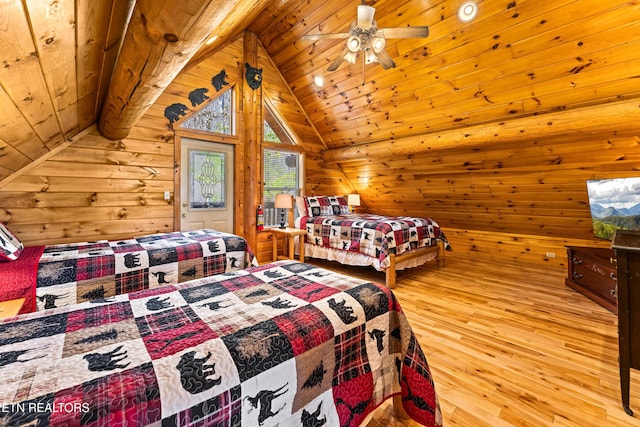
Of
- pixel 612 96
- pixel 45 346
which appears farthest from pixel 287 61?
pixel 45 346

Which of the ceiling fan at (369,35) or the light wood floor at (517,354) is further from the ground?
the ceiling fan at (369,35)

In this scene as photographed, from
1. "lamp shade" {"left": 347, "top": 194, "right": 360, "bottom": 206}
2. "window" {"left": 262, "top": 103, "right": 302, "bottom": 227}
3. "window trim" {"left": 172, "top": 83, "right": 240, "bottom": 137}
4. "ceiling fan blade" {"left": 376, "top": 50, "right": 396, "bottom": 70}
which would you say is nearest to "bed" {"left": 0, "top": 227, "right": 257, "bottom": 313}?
"window trim" {"left": 172, "top": 83, "right": 240, "bottom": 137}

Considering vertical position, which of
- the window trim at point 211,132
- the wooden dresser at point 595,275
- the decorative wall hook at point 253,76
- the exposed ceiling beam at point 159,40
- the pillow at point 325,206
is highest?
the decorative wall hook at point 253,76

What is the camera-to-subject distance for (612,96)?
2689 mm

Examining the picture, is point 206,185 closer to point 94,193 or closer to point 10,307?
point 94,193

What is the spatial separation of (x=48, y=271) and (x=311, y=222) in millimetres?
3023

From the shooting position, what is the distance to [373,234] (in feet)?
11.9

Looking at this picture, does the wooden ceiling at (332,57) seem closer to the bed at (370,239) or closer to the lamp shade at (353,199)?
the lamp shade at (353,199)

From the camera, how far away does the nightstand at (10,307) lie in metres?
1.58

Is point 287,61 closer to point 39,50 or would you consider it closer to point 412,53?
point 412,53

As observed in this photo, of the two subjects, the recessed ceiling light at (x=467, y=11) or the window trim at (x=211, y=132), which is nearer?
the recessed ceiling light at (x=467, y=11)

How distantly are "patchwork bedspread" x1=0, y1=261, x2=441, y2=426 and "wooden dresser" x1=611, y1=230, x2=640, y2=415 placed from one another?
3.61 feet

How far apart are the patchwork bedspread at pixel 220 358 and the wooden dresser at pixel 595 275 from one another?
2.57 m

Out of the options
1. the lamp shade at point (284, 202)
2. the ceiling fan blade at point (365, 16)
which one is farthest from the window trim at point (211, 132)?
the ceiling fan blade at point (365, 16)
